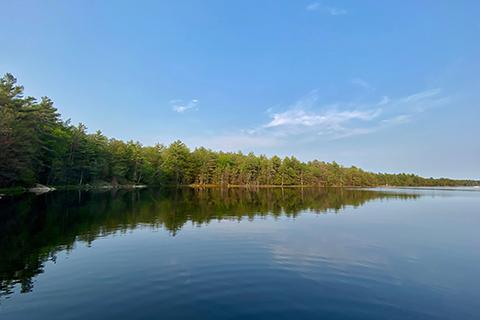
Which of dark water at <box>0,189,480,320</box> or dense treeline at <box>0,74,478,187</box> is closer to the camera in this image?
dark water at <box>0,189,480,320</box>

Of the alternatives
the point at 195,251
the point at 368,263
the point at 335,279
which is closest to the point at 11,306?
the point at 195,251

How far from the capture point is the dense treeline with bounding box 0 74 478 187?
51344mm

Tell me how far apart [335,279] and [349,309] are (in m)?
2.87

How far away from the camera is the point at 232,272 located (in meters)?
12.4

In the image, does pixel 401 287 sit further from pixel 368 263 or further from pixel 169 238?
pixel 169 238

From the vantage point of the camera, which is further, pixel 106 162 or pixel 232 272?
pixel 106 162

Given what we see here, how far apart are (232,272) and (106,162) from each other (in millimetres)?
89711

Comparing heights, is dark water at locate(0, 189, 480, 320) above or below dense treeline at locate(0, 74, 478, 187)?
below

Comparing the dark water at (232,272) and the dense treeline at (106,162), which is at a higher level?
the dense treeline at (106,162)

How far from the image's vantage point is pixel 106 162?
92.0 meters

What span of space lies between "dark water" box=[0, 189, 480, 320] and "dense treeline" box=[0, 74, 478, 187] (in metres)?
36.6

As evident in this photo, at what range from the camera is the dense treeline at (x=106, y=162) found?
51.3m

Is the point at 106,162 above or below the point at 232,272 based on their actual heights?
above

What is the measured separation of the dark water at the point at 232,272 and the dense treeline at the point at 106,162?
120 feet
